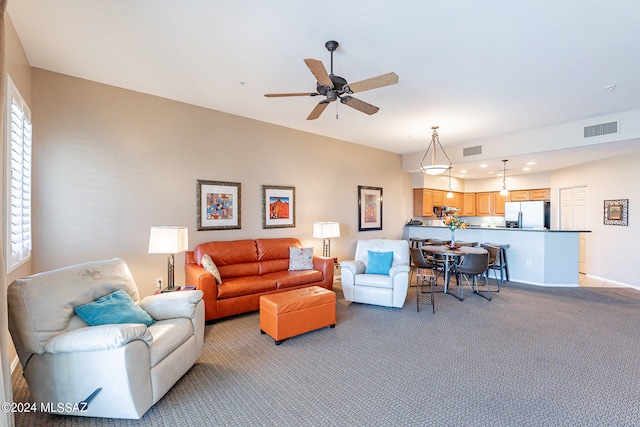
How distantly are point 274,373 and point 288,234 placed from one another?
9.69ft

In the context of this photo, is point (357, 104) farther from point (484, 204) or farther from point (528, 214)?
point (484, 204)

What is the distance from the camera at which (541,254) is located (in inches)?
218

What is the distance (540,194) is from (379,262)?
6108 mm

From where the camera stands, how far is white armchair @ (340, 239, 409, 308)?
4129mm

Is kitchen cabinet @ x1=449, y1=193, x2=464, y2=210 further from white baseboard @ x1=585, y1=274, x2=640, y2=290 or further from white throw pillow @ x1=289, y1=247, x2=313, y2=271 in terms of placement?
white throw pillow @ x1=289, y1=247, x2=313, y2=271

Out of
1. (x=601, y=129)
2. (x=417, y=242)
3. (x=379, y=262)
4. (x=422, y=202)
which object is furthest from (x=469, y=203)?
(x=379, y=262)

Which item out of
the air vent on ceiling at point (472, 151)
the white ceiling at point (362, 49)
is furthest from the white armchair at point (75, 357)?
the air vent on ceiling at point (472, 151)

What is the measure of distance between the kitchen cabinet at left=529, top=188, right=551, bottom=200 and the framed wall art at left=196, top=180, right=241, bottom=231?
7879 millimetres

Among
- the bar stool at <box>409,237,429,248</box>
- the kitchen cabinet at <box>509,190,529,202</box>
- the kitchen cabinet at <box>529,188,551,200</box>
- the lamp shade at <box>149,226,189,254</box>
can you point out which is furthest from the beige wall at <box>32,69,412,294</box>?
the kitchen cabinet at <box>529,188,551,200</box>

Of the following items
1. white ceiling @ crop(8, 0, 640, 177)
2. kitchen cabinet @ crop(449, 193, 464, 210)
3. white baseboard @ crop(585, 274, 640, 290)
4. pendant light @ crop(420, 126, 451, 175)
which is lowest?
white baseboard @ crop(585, 274, 640, 290)

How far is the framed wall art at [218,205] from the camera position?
4.32 metres

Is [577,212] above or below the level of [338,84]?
below

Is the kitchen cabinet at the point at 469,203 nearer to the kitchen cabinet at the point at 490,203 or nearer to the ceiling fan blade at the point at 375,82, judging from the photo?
the kitchen cabinet at the point at 490,203

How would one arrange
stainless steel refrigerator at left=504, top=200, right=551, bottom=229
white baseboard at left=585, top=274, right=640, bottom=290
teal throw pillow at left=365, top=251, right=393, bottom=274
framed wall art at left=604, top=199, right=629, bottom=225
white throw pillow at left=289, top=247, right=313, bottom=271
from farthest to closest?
1. stainless steel refrigerator at left=504, top=200, right=551, bottom=229
2. framed wall art at left=604, top=199, right=629, bottom=225
3. white baseboard at left=585, top=274, right=640, bottom=290
4. white throw pillow at left=289, top=247, right=313, bottom=271
5. teal throw pillow at left=365, top=251, right=393, bottom=274
